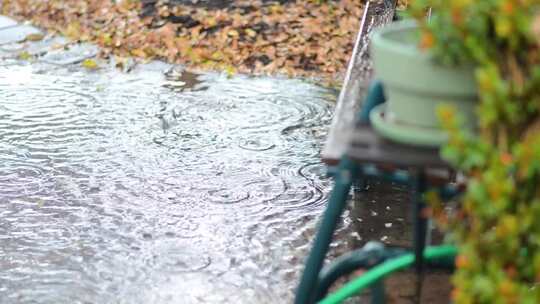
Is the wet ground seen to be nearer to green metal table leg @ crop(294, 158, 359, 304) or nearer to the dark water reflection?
the dark water reflection

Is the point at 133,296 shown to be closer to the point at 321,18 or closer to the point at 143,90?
the point at 143,90

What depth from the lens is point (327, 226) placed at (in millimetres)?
2252

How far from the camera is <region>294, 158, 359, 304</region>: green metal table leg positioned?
2.13m

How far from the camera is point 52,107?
6.23 metres

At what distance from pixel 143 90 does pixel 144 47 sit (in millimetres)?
1337

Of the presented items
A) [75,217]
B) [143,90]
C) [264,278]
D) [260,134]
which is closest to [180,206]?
[75,217]

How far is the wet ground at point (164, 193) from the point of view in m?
3.66

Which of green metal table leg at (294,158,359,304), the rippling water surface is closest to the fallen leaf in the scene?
the rippling water surface

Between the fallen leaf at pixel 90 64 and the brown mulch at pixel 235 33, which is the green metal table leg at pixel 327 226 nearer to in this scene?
the brown mulch at pixel 235 33

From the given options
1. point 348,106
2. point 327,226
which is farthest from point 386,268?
point 348,106

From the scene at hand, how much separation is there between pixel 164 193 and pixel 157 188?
0.09m

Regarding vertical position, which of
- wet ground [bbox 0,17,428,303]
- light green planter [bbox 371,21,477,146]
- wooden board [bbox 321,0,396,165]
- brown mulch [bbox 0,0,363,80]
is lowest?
brown mulch [bbox 0,0,363,80]

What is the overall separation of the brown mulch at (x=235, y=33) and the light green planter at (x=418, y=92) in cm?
537

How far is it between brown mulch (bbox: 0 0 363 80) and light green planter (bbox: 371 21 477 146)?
537 cm
